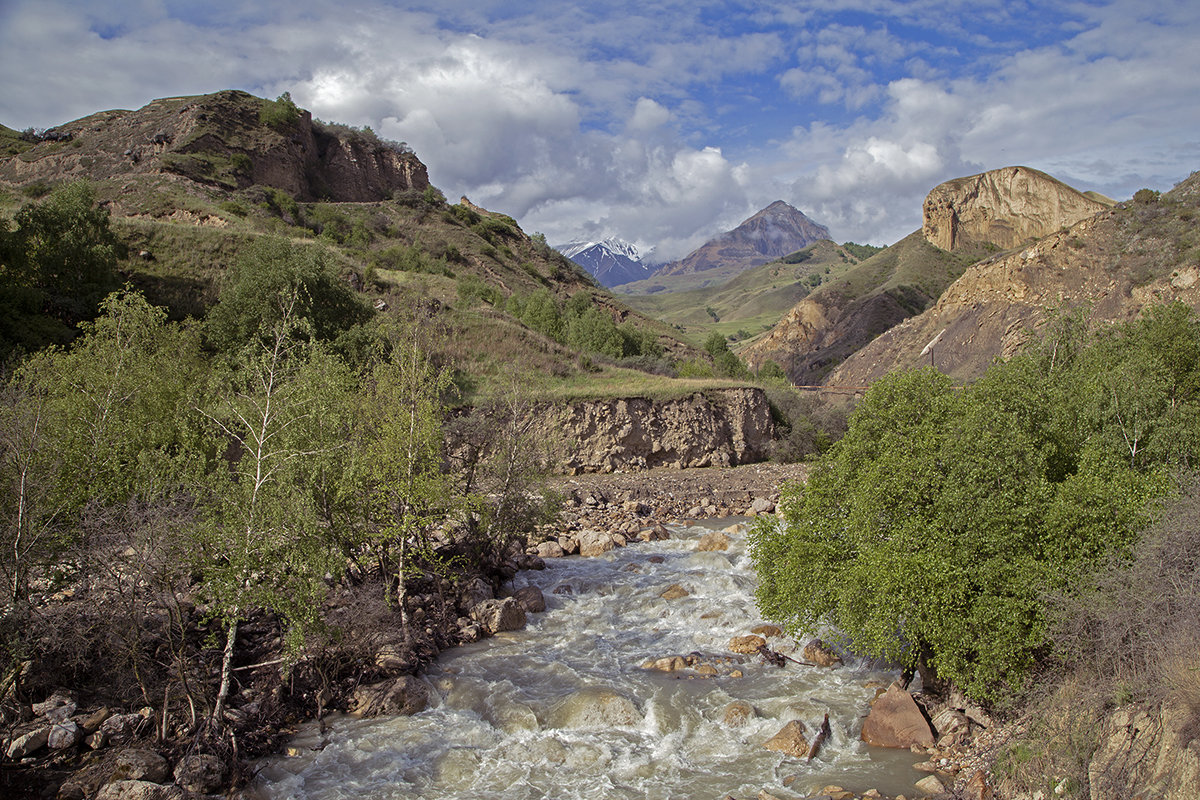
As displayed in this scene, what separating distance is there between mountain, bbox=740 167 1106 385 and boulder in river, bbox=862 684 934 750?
84.4 m

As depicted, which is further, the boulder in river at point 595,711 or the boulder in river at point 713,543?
the boulder in river at point 713,543

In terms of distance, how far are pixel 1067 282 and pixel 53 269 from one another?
73491 mm

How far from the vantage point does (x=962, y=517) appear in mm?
11258

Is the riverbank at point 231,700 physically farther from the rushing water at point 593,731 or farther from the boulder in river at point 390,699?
the rushing water at point 593,731

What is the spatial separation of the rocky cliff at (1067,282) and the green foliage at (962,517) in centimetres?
4191

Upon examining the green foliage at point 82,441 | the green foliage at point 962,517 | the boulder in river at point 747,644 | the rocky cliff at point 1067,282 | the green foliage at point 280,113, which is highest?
the green foliage at point 280,113

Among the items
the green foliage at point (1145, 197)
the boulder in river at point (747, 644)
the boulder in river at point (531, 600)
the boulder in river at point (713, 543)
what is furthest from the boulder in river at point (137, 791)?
the green foliage at point (1145, 197)

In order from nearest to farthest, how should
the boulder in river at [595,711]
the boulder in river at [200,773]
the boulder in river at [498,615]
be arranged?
the boulder in river at [200,773] → the boulder in river at [595,711] → the boulder in river at [498,615]

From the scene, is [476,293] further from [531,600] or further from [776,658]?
[776,658]

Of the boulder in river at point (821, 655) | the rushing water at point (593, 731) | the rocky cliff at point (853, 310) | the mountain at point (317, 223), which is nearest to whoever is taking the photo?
the rushing water at point (593, 731)

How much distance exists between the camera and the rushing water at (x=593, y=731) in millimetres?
10883

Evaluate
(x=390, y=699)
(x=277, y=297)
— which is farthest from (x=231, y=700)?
(x=277, y=297)

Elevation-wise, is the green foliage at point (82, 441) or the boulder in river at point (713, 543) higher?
the green foliage at point (82, 441)

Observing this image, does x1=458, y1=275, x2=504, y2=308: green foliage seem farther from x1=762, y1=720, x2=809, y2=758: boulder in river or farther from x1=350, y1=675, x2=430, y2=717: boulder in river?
x1=762, y1=720, x2=809, y2=758: boulder in river
